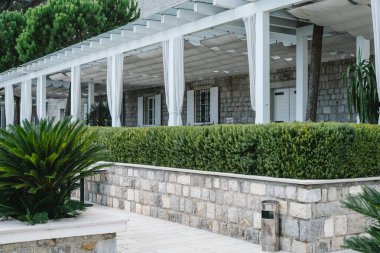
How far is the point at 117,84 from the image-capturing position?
13.5 meters

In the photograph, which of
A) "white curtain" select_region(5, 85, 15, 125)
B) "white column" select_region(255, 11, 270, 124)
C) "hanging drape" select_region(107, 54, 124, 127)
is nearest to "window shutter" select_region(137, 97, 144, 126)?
"white curtain" select_region(5, 85, 15, 125)

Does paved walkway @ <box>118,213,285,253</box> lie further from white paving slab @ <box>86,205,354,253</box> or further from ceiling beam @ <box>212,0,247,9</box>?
ceiling beam @ <box>212,0,247,9</box>

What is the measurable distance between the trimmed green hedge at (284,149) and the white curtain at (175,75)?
9.56 ft

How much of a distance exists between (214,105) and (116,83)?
5.97 m

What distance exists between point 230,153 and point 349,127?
5.53 ft

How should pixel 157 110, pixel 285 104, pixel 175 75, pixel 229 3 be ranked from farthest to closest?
pixel 157 110
pixel 285 104
pixel 175 75
pixel 229 3

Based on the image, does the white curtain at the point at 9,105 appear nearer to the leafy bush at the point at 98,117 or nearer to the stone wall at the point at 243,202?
the leafy bush at the point at 98,117

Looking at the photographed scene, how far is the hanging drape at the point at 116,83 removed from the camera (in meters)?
13.4

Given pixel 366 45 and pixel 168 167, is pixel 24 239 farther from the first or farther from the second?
pixel 366 45

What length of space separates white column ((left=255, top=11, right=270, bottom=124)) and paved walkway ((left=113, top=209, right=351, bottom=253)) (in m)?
2.57

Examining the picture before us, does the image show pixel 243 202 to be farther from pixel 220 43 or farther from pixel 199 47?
pixel 199 47

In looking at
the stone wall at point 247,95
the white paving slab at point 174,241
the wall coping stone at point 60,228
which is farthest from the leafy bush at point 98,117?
the wall coping stone at point 60,228

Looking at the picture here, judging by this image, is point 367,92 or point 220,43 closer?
point 367,92

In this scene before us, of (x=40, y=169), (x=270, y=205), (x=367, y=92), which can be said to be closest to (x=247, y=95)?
(x=367, y=92)
